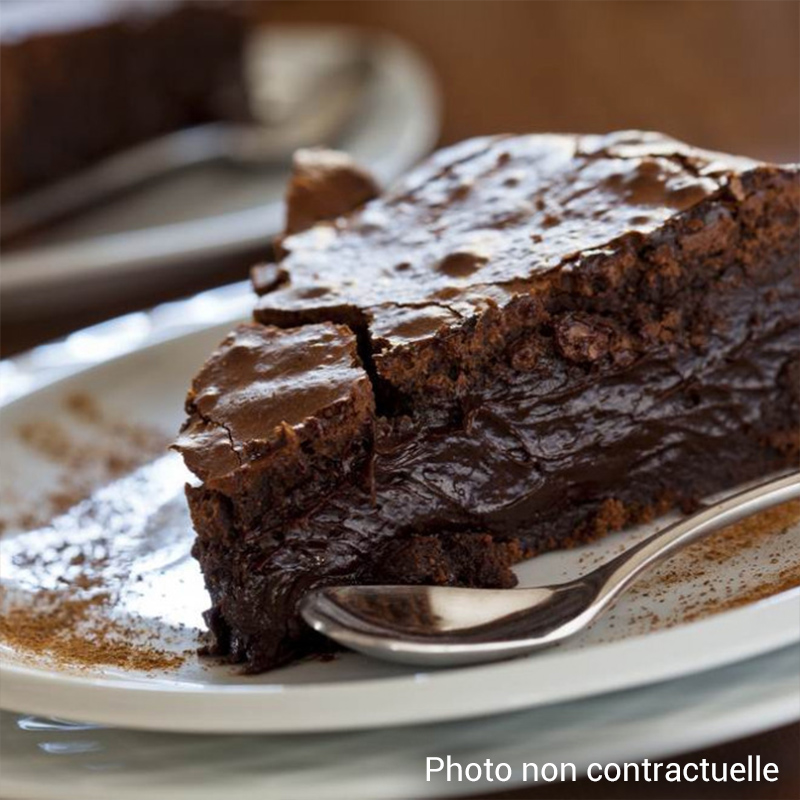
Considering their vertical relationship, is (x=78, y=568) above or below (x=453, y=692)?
below

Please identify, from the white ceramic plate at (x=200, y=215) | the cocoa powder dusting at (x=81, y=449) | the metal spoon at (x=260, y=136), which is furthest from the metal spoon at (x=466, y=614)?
the metal spoon at (x=260, y=136)

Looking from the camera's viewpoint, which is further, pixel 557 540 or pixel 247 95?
pixel 247 95

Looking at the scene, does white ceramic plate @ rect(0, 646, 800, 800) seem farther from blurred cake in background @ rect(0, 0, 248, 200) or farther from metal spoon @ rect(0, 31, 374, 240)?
blurred cake in background @ rect(0, 0, 248, 200)

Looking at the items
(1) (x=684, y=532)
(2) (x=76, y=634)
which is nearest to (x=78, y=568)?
(2) (x=76, y=634)

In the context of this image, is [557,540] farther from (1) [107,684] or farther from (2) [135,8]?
(2) [135,8]

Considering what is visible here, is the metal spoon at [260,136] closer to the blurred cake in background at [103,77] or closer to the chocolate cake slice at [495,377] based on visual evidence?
the blurred cake in background at [103,77]

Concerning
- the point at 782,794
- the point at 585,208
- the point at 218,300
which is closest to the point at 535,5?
the point at 218,300

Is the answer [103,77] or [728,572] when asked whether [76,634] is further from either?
[103,77]
